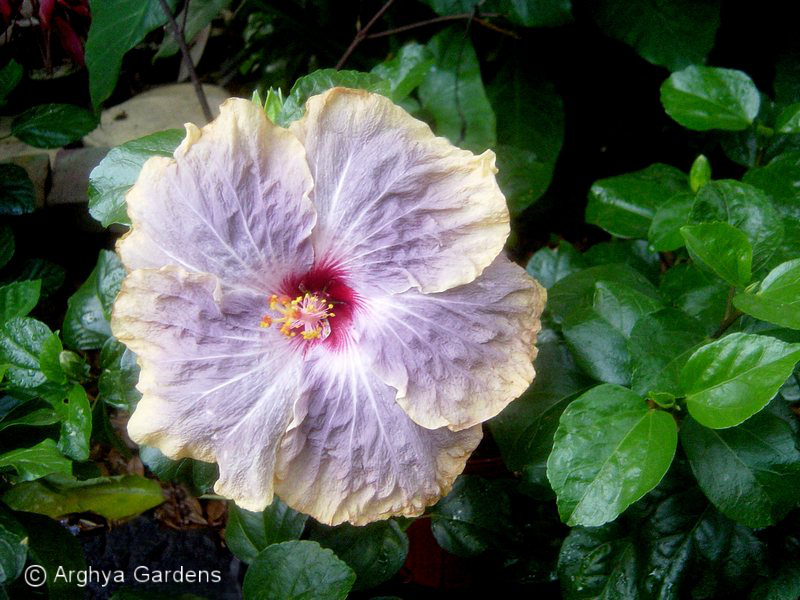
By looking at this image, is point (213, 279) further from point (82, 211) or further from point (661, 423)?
point (82, 211)

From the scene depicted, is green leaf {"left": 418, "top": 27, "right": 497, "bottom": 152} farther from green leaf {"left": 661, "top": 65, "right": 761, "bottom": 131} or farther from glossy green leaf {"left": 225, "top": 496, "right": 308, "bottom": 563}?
glossy green leaf {"left": 225, "top": 496, "right": 308, "bottom": 563}

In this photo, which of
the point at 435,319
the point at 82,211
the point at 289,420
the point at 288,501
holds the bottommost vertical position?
the point at 82,211

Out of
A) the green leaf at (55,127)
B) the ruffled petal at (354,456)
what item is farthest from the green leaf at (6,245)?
the ruffled petal at (354,456)

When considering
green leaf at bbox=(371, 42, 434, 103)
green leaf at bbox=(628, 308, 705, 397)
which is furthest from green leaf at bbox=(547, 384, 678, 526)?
green leaf at bbox=(371, 42, 434, 103)

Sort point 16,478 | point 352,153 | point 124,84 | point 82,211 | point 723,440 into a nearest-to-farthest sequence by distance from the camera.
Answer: point 352,153 < point 723,440 < point 16,478 < point 82,211 < point 124,84

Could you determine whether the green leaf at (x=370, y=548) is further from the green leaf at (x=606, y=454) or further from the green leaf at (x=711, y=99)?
the green leaf at (x=711, y=99)

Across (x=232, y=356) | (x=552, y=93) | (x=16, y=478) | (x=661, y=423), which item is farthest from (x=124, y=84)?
(x=661, y=423)
